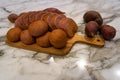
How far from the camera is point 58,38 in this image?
1.76 feet

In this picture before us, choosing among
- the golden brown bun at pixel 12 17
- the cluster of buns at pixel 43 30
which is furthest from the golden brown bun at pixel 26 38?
the golden brown bun at pixel 12 17

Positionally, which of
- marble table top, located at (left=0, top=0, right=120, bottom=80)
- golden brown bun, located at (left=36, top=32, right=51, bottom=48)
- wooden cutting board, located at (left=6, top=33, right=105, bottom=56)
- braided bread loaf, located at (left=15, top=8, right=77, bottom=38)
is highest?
braided bread loaf, located at (left=15, top=8, right=77, bottom=38)

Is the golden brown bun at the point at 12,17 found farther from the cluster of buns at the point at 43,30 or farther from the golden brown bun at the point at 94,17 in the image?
the golden brown bun at the point at 94,17

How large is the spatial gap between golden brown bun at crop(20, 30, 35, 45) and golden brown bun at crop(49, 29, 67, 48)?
75 millimetres

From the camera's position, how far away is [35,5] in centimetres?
93

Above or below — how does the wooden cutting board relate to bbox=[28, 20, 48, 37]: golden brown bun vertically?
below

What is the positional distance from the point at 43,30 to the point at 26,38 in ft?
0.22

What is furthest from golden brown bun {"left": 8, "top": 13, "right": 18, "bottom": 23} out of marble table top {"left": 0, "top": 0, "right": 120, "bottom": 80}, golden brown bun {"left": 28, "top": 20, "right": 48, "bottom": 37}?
golden brown bun {"left": 28, "top": 20, "right": 48, "bottom": 37}

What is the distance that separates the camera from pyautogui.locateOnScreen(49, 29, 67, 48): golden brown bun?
535 millimetres

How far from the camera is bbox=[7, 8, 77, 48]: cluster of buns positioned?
0.55 meters

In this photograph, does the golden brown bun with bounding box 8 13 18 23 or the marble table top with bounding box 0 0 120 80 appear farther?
the golden brown bun with bounding box 8 13 18 23

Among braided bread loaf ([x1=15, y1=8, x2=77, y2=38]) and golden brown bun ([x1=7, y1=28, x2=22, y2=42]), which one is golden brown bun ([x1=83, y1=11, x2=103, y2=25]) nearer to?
braided bread loaf ([x1=15, y1=8, x2=77, y2=38])

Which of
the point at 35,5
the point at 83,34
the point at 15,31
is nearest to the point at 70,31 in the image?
the point at 83,34

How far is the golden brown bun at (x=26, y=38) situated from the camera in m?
0.58
